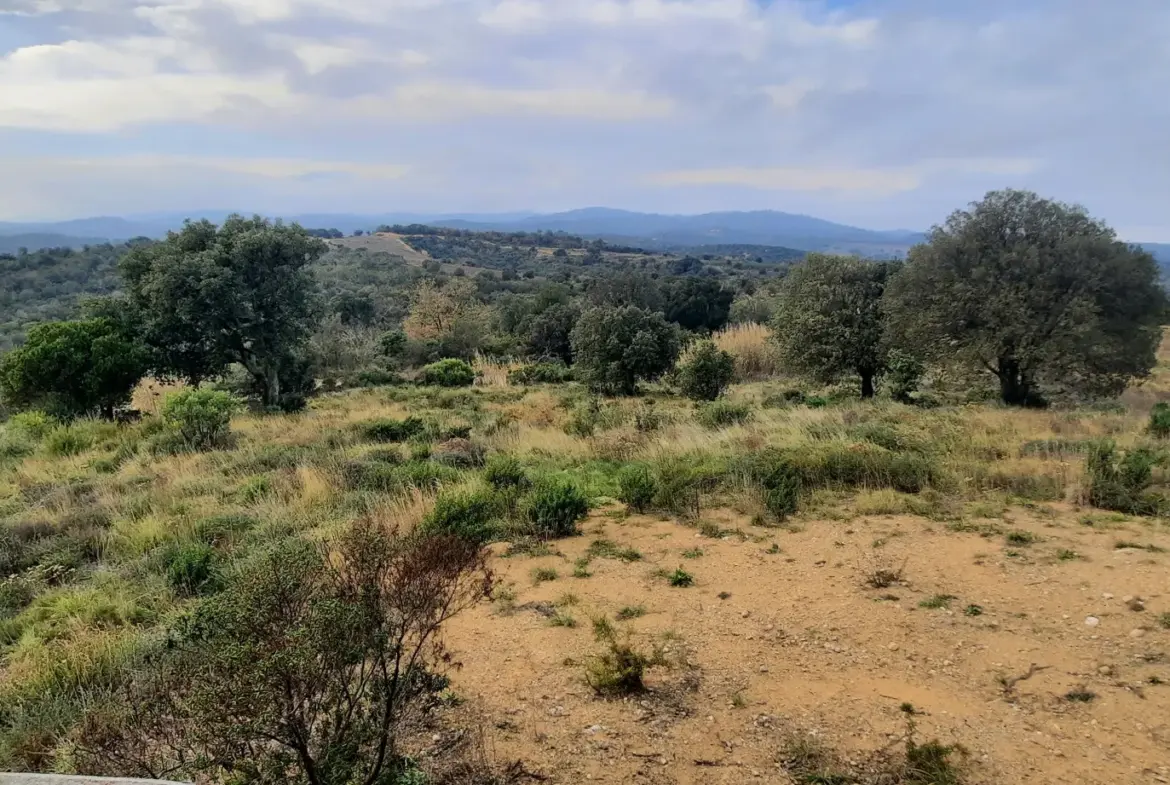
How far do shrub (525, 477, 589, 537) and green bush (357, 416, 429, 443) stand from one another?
5.20 m

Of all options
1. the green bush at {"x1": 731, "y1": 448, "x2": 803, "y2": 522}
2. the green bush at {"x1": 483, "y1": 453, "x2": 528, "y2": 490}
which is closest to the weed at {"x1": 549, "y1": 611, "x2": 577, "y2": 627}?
the green bush at {"x1": 731, "y1": 448, "x2": 803, "y2": 522}

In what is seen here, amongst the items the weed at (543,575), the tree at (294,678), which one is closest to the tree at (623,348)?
the weed at (543,575)

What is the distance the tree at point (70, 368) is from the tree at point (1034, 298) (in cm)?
1641

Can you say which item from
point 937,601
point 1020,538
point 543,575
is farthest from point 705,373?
point 937,601

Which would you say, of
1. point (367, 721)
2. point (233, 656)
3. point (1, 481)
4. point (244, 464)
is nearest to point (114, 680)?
point (367, 721)

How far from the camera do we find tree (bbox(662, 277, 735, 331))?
3691cm

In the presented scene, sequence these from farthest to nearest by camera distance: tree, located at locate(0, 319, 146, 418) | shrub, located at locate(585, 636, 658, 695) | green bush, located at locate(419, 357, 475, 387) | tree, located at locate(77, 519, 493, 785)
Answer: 1. green bush, located at locate(419, 357, 475, 387)
2. tree, located at locate(0, 319, 146, 418)
3. shrub, located at locate(585, 636, 658, 695)
4. tree, located at locate(77, 519, 493, 785)

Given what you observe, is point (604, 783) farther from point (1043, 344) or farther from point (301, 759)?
point (1043, 344)

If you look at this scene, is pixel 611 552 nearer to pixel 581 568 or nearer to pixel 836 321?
pixel 581 568

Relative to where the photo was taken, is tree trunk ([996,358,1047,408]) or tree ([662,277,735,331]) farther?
tree ([662,277,735,331])

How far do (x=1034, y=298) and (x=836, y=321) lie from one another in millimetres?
4111

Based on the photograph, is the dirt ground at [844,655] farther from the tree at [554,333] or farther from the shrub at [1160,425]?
the tree at [554,333]

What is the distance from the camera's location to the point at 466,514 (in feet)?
22.4

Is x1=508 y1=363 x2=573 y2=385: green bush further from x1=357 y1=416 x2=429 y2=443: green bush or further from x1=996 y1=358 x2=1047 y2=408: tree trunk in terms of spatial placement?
x1=996 y1=358 x2=1047 y2=408: tree trunk
